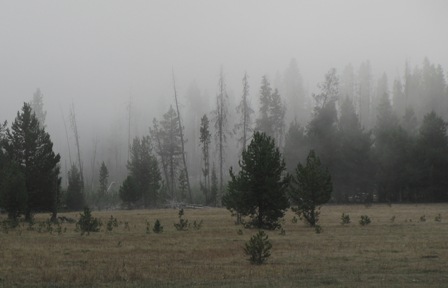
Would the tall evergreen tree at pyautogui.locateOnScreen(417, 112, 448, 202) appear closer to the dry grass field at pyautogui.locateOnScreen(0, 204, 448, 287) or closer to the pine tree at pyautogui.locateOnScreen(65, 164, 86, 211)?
the dry grass field at pyautogui.locateOnScreen(0, 204, 448, 287)

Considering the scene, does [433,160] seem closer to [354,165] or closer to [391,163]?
[391,163]

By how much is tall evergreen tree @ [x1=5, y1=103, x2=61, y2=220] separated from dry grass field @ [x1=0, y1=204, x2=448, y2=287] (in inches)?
678

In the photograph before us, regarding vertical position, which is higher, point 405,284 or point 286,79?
point 286,79

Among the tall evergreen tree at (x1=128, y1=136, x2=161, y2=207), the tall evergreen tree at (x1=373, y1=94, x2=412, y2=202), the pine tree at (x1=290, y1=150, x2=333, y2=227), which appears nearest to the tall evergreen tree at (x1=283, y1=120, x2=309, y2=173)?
the tall evergreen tree at (x1=373, y1=94, x2=412, y2=202)

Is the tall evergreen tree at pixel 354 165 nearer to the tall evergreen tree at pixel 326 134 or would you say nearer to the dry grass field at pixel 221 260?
the tall evergreen tree at pixel 326 134

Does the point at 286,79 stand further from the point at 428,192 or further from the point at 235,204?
the point at 235,204

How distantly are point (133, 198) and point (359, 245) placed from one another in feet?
147

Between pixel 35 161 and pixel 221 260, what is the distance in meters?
33.6

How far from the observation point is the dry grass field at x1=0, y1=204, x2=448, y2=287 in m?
13.9

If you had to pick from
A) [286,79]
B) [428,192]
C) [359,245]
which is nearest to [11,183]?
[359,245]

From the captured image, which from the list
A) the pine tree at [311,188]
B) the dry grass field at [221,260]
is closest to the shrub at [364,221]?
the pine tree at [311,188]

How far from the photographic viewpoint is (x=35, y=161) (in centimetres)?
4588

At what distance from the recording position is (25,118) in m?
47.0

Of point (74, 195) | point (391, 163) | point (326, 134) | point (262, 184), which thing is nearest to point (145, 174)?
point (74, 195)
